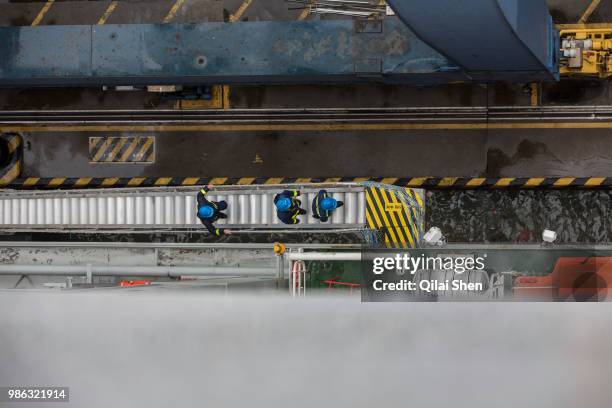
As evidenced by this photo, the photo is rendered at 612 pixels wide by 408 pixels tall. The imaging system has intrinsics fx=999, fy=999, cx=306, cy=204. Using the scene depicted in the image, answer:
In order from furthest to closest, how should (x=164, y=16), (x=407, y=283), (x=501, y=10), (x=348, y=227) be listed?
(x=164, y=16), (x=348, y=227), (x=501, y=10), (x=407, y=283)

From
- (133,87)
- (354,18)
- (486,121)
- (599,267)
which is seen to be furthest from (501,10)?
(133,87)

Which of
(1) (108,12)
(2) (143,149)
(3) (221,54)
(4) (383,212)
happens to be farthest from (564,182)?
(1) (108,12)

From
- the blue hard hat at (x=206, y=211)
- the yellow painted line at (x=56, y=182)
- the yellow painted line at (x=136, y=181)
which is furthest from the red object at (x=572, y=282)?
the yellow painted line at (x=56, y=182)

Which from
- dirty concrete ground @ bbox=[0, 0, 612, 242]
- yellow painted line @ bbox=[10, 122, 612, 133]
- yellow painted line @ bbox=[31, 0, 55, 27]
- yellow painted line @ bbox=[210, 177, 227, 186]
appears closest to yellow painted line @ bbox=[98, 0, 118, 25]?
dirty concrete ground @ bbox=[0, 0, 612, 242]

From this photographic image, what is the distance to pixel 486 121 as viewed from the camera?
18.9 meters

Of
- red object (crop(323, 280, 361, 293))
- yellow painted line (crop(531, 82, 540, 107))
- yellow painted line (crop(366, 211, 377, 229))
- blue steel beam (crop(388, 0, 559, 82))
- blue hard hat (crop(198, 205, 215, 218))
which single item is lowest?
red object (crop(323, 280, 361, 293))

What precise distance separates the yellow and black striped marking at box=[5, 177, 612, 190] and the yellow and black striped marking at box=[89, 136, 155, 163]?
394 millimetres

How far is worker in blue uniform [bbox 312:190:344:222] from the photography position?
1454 cm

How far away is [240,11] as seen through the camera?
19609mm

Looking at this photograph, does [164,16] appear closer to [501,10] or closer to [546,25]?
[546,25]

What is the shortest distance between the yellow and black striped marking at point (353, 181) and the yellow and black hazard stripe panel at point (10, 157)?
94 mm

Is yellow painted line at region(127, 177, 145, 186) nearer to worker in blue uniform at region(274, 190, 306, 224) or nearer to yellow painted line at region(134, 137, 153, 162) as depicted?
yellow painted line at region(134, 137, 153, 162)

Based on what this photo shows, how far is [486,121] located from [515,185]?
1.34 metres

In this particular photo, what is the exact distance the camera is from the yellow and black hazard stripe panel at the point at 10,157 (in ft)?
66.1
